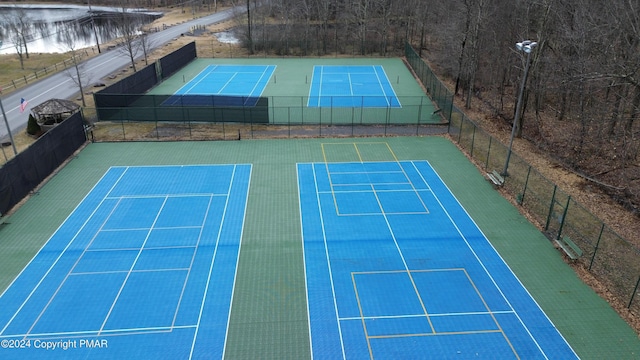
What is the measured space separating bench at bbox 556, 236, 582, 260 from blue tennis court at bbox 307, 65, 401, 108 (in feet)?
58.4

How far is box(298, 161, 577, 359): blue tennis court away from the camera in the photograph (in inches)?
471

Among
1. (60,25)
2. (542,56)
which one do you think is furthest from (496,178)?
(60,25)

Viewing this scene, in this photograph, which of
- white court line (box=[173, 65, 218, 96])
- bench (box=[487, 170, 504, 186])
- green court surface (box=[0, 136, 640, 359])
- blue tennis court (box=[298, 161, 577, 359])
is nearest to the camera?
blue tennis court (box=[298, 161, 577, 359])

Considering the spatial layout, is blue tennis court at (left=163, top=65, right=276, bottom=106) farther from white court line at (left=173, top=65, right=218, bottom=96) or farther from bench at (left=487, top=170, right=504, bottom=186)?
bench at (left=487, top=170, right=504, bottom=186)

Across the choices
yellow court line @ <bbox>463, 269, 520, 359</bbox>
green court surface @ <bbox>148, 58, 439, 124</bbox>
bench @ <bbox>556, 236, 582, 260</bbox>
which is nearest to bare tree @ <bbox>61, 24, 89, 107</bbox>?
green court surface @ <bbox>148, 58, 439, 124</bbox>

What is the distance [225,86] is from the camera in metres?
36.8

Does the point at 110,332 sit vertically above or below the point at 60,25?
below

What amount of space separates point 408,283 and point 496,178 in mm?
8983

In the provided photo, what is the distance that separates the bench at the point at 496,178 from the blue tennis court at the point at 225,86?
52.4 ft

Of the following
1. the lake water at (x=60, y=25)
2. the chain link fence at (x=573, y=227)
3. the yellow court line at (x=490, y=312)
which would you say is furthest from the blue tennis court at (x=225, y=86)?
the yellow court line at (x=490, y=312)

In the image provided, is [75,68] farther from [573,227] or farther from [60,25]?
[60,25]

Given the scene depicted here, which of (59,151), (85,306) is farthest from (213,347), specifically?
(59,151)

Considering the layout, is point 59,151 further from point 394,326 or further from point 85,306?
point 394,326

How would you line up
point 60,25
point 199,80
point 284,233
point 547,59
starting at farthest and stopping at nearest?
1. point 60,25
2. point 199,80
3. point 547,59
4. point 284,233
